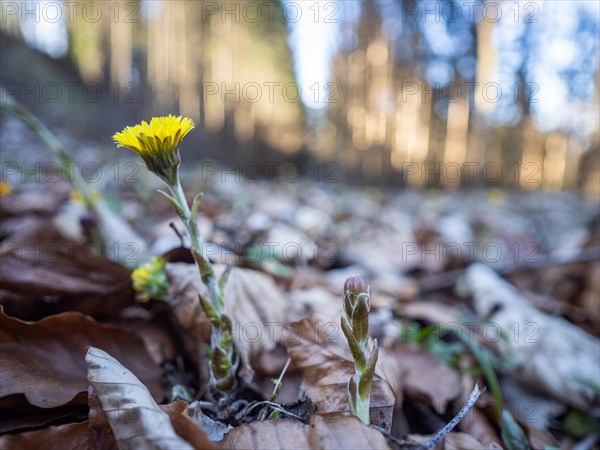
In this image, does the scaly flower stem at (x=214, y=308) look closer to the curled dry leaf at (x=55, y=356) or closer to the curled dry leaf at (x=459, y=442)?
the curled dry leaf at (x=55, y=356)

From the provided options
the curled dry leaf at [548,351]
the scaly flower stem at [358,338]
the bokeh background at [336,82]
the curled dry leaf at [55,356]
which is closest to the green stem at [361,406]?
the scaly flower stem at [358,338]

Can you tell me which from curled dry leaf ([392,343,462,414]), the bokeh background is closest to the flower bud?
curled dry leaf ([392,343,462,414])

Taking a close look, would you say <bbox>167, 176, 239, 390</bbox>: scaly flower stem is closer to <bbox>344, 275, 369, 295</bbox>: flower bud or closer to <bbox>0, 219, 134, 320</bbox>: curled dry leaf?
<bbox>344, 275, 369, 295</bbox>: flower bud

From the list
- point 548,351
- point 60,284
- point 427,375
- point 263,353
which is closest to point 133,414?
point 263,353

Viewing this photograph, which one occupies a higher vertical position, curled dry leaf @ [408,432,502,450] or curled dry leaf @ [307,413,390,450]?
curled dry leaf @ [307,413,390,450]

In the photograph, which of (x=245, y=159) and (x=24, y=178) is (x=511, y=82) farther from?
(x=24, y=178)

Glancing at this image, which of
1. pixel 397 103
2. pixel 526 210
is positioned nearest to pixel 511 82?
pixel 397 103
